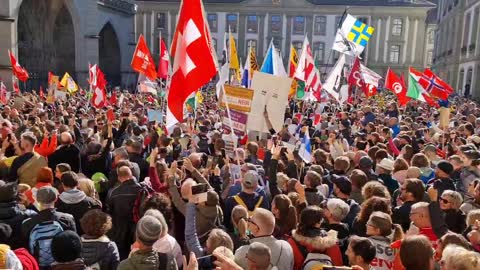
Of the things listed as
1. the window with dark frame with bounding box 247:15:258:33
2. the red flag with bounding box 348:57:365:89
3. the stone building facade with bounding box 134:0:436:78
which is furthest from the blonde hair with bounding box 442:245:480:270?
the window with dark frame with bounding box 247:15:258:33

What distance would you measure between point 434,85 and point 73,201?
37.4ft

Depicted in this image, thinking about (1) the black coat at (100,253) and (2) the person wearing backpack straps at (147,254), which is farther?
(1) the black coat at (100,253)

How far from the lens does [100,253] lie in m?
3.93

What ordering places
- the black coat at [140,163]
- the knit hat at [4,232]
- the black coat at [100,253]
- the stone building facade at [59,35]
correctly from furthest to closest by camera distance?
the stone building facade at [59,35] → the black coat at [140,163] → the knit hat at [4,232] → the black coat at [100,253]

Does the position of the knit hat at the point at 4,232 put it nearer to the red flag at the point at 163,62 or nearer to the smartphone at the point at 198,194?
the smartphone at the point at 198,194

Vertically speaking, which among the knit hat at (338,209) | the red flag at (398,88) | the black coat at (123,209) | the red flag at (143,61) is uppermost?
the red flag at (143,61)

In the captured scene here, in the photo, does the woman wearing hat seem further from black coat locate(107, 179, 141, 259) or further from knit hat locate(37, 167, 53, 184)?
knit hat locate(37, 167, 53, 184)

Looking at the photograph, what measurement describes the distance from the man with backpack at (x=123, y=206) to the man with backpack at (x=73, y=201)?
1.01 ft

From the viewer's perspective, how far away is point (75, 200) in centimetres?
502

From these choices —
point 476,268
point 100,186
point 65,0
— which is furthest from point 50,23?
point 476,268

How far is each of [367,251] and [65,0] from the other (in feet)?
113

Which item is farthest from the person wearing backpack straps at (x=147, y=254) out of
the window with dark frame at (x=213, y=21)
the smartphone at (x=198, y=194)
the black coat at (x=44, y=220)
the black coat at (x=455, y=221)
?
the window with dark frame at (x=213, y=21)

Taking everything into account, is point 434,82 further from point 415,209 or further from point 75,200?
point 75,200

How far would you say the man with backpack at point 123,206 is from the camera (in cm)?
538
